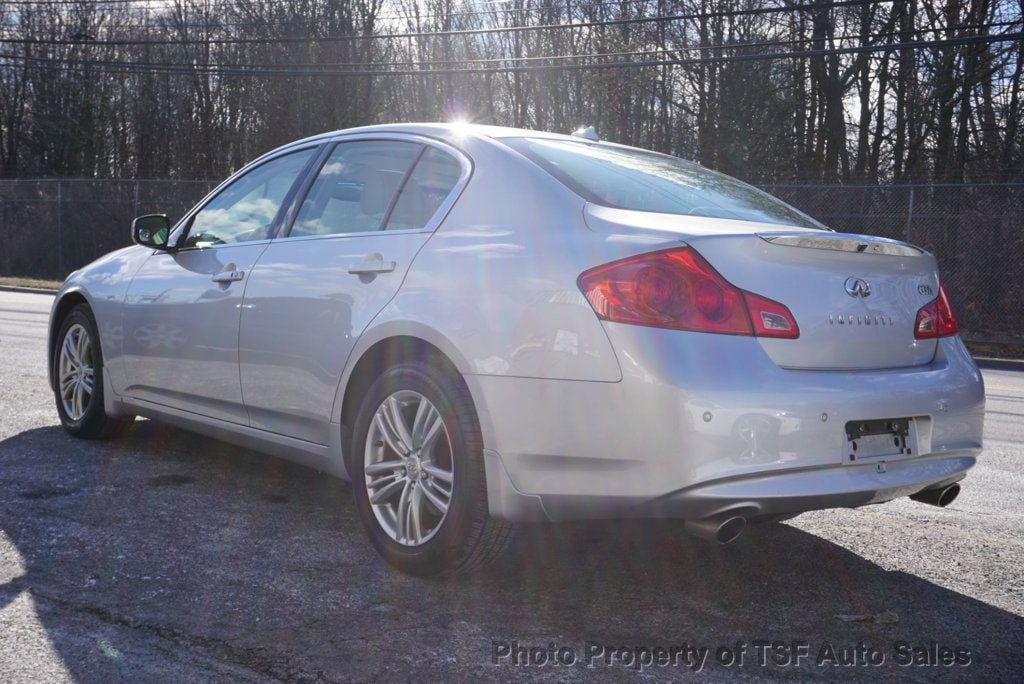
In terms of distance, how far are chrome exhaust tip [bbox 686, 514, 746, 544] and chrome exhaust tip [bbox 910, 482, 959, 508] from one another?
785mm

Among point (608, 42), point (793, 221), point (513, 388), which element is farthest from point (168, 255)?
point (608, 42)

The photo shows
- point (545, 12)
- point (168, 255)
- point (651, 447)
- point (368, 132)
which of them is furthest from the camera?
point (545, 12)

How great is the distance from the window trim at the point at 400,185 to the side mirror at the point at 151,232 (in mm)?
1084

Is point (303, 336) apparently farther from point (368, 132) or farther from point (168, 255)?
point (168, 255)

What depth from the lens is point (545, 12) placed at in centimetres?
3303

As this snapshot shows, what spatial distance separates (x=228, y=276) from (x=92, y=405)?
5.29 ft

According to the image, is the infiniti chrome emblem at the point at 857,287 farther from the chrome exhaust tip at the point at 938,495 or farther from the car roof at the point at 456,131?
the car roof at the point at 456,131

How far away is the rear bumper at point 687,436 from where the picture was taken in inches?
125

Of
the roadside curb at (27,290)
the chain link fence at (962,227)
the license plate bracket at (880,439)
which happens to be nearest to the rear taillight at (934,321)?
the license plate bracket at (880,439)

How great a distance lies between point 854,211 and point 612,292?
15.6 m

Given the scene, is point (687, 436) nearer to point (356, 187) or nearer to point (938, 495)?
point (938, 495)

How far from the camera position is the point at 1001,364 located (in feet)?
48.5

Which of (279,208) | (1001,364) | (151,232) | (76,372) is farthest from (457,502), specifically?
(1001,364)

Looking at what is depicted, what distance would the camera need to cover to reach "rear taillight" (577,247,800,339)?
325 cm
